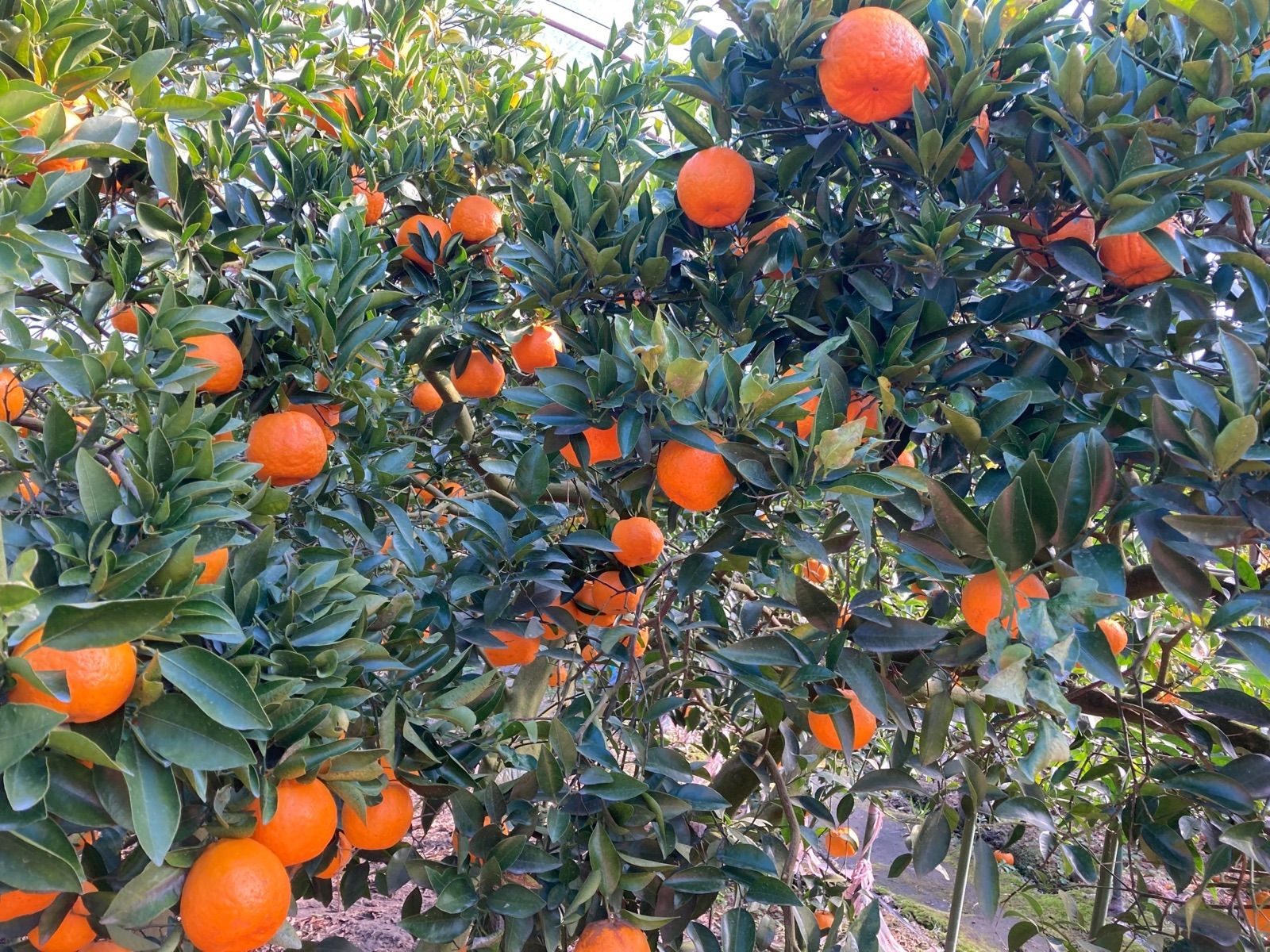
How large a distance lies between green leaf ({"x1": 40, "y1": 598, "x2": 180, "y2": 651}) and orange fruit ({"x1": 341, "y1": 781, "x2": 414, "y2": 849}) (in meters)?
0.55

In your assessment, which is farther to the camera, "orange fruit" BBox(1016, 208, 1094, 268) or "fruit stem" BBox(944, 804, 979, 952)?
"fruit stem" BBox(944, 804, 979, 952)

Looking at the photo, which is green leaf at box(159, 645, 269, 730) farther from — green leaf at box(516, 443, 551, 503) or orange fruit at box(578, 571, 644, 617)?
orange fruit at box(578, 571, 644, 617)

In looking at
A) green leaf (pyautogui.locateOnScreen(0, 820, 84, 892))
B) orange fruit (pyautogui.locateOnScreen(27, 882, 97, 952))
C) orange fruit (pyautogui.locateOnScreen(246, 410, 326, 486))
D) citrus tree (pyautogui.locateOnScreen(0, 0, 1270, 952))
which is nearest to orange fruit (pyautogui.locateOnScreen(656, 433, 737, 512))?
citrus tree (pyautogui.locateOnScreen(0, 0, 1270, 952))

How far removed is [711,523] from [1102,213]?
143 cm

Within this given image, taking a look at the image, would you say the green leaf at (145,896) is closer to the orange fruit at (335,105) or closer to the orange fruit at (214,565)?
the orange fruit at (214,565)

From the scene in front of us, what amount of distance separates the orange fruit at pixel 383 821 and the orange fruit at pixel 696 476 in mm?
653

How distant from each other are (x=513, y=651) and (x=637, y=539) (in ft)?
1.21

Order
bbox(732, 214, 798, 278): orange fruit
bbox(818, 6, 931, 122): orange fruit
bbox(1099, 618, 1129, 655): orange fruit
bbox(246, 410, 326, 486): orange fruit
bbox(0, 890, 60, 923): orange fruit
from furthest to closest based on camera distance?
bbox(732, 214, 798, 278): orange fruit
bbox(1099, 618, 1129, 655): orange fruit
bbox(246, 410, 326, 486): orange fruit
bbox(818, 6, 931, 122): orange fruit
bbox(0, 890, 60, 923): orange fruit

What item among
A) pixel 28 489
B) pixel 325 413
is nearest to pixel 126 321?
pixel 325 413

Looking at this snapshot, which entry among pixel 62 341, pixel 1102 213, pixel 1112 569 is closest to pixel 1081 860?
pixel 1112 569

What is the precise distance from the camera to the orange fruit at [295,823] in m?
0.99

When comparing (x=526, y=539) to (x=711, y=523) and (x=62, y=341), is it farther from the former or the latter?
(x=711, y=523)

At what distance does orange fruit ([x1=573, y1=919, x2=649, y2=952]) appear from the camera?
46.0 inches

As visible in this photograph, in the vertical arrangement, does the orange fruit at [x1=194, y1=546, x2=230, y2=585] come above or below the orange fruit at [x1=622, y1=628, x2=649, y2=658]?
above
